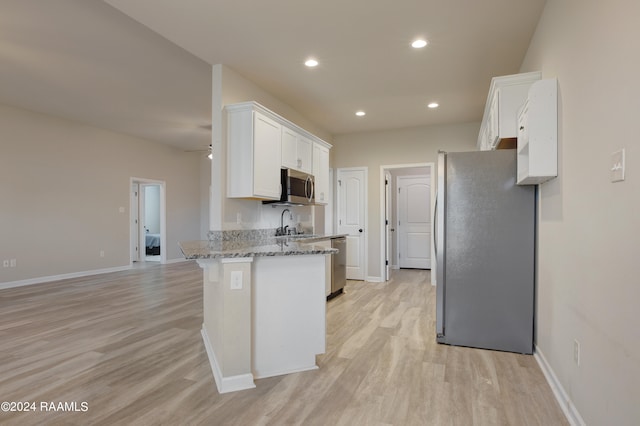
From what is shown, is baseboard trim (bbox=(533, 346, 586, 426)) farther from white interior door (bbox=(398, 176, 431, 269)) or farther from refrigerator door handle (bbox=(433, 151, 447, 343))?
white interior door (bbox=(398, 176, 431, 269))

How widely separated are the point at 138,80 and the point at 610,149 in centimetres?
470

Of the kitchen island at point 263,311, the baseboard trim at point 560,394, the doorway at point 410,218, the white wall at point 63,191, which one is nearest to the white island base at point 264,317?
the kitchen island at point 263,311

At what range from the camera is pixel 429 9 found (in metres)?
2.64

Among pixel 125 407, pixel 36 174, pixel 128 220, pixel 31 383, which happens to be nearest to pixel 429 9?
pixel 125 407

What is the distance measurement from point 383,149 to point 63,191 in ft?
18.7

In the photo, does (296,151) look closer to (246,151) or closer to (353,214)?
(246,151)

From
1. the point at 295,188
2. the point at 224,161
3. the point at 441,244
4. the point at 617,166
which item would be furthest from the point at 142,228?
the point at 617,166

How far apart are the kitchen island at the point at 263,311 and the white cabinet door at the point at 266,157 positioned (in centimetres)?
121

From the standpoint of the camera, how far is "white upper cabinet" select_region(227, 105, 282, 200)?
350 cm

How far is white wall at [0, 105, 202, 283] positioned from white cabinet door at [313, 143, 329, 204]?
4.50 m

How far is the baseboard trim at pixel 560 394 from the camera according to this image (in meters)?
1.87

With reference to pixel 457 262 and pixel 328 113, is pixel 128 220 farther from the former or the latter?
pixel 457 262

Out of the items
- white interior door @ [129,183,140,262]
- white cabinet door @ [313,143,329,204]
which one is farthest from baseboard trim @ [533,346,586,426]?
white interior door @ [129,183,140,262]

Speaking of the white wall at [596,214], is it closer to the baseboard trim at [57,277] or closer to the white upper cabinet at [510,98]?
the white upper cabinet at [510,98]
